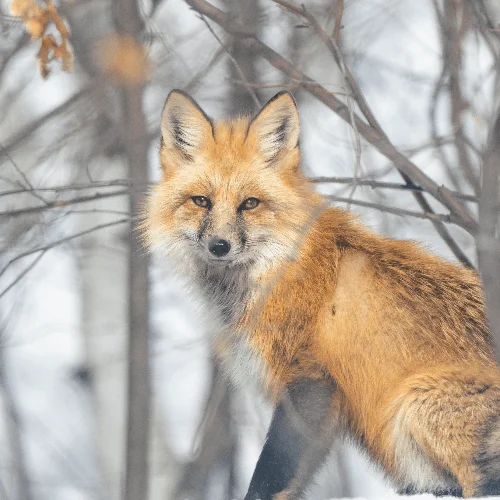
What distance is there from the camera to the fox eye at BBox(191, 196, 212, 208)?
5.50m

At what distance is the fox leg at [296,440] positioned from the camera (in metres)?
5.05

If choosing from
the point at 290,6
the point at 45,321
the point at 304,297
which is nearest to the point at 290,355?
the point at 304,297

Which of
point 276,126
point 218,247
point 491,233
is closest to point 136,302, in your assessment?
point 218,247

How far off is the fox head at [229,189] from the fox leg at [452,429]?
51.7 inches

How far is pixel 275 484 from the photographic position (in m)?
5.06

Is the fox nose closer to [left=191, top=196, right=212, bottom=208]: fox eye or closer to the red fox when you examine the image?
the red fox

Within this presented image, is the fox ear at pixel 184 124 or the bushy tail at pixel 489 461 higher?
the fox ear at pixel 184 124

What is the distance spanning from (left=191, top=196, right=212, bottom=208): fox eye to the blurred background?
16.4 inches

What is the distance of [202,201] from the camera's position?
218 inches

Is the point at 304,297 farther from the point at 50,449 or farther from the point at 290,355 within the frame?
the point at 50,449

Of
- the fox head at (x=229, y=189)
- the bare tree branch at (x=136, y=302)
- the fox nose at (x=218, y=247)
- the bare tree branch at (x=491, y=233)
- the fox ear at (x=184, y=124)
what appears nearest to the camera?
Result: the bare tree branch at (x=491, y=233)

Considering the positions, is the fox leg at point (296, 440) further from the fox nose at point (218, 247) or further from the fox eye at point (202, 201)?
the fox eye at point (202, 201)

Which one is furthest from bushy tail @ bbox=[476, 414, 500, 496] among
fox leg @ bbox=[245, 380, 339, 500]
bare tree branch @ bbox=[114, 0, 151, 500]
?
bare tree branch @ bbox=[114, 0, 151, 500]

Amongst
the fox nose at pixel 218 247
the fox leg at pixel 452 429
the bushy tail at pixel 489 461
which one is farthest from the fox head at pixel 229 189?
the bushy tail at pixel 489 461
